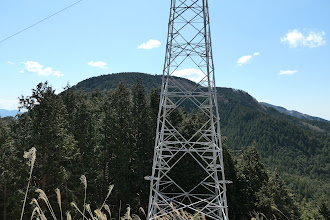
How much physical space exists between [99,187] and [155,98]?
11810mm

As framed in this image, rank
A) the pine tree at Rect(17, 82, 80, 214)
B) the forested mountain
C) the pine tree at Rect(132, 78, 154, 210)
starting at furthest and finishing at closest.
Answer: the forested mountain < the pine tree at Rect(132, 78, 154, 210) < the pine tree at Rect(17, 82, 80, 214)

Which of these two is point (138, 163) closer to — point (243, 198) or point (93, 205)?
point (93, 205)

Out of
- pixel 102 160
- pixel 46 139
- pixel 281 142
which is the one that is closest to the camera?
pixel 46 139

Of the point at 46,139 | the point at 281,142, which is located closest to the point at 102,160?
the point at 46,139

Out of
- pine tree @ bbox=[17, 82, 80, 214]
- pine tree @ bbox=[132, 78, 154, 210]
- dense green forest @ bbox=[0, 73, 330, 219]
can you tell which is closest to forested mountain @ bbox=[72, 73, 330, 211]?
pine tree @ bbox=[132, 78, 154, 210]

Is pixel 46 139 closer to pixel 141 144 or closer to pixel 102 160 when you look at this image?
pixel 102 160

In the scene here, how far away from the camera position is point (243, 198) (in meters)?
24.7

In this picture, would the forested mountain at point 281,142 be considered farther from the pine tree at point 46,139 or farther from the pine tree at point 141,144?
the pine tree at point 46,139

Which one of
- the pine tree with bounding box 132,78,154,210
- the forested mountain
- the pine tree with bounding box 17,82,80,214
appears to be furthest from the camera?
the forested mountain

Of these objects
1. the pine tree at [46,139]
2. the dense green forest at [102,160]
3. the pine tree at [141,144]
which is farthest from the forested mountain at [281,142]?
the pine tree at [46,139]

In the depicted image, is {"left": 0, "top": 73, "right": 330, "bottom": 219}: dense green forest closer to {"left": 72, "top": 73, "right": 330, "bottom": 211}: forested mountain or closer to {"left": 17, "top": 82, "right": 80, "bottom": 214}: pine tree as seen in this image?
{"left": 17, "top": 82, "right": 80, "bottom": 214}: pine tree

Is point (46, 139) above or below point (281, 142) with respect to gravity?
above

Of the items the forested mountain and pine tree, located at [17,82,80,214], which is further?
the forested mountain

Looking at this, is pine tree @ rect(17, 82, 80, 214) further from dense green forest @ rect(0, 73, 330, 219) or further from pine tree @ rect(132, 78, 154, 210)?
pine tree @ rect(132, 78, 154, 210)
